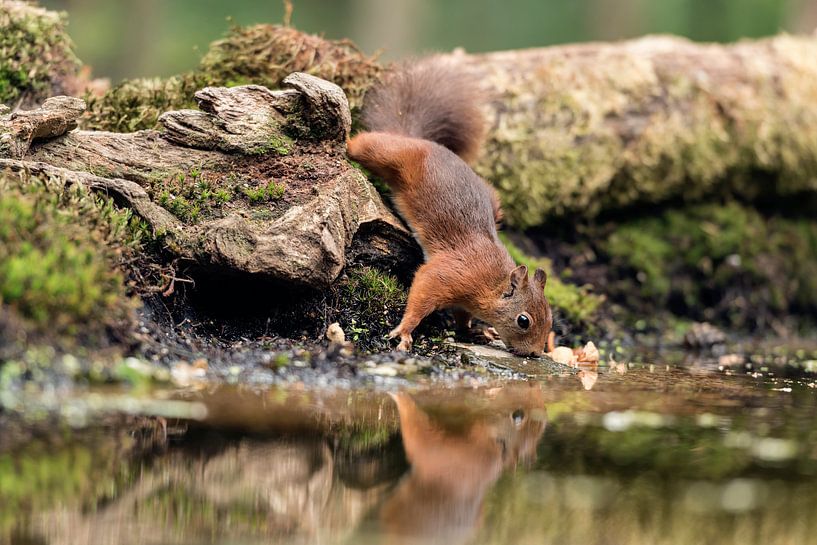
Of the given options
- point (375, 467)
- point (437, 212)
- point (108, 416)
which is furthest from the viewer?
point (437, 212)

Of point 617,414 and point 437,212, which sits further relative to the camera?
point 437,212

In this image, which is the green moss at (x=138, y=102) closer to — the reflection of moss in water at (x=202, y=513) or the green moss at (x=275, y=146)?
the green moss at (x=275, y=146)

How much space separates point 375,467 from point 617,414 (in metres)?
1.54

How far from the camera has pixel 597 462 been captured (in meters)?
3.47

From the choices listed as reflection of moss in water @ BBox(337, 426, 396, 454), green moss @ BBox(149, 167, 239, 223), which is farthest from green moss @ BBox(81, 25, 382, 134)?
reflection of moss in water @ BBox(337, 426, 396, 454)

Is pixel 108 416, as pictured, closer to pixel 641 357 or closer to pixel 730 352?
pixel 641 357

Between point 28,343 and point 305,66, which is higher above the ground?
point 305,66

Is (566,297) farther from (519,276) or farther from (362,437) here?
(362,437)

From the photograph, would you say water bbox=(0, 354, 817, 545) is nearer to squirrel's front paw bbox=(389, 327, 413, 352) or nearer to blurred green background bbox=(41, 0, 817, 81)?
squirrel's front paw bbox=(389, 327, 413, 352)

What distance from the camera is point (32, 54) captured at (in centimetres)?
694

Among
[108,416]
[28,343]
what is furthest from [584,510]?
[28,343]

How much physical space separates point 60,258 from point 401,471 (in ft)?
6.90

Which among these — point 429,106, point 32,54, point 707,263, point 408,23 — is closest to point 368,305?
point 429,106

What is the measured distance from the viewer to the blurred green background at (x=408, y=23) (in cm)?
2180
